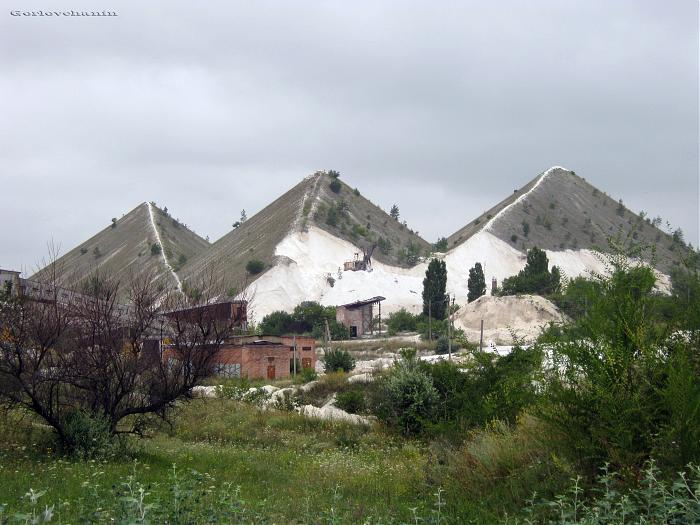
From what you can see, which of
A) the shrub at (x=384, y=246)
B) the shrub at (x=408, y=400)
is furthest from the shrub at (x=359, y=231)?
the shrub at (x=408, y=400)

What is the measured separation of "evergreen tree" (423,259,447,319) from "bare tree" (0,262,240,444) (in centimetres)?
5778

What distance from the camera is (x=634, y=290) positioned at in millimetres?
10336

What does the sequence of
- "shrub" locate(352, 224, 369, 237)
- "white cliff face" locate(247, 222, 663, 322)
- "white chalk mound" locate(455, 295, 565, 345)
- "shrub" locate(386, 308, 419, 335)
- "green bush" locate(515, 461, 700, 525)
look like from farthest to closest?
"shrub" locate(352, 224, 369, 237)
"white cliff face" locate(247, 222, 663, 322)
"shrub" locate(386, 308, 419, 335)
"white chalk mound" locate(455, 295, 565, 345)
"green bush" locate(515, 461, 700, 525)

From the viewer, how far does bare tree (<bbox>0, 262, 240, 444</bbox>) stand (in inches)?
563

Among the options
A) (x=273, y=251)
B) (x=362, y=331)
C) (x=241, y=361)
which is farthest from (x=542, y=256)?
(x=241, y=361)

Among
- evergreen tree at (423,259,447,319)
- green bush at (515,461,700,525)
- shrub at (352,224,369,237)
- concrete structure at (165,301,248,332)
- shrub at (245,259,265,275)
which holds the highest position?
shrub at (352,224,369,237)

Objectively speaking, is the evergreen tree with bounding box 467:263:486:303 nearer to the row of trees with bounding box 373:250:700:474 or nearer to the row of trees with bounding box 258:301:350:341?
the row of trees with bounding box 258:301:350:341

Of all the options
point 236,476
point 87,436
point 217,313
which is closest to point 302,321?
point 217,313

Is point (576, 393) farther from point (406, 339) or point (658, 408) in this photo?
point (406, 339)

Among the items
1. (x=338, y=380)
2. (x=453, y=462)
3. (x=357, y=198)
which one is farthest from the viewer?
(x=357, y=198)

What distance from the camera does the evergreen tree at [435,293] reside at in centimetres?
7288

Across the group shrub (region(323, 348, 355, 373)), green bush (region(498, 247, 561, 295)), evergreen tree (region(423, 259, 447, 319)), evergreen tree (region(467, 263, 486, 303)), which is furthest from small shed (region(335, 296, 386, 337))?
shrub (region(323, 348, 355, 373))

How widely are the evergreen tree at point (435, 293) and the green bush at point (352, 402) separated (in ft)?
153

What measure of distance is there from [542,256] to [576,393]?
68.6 metres
